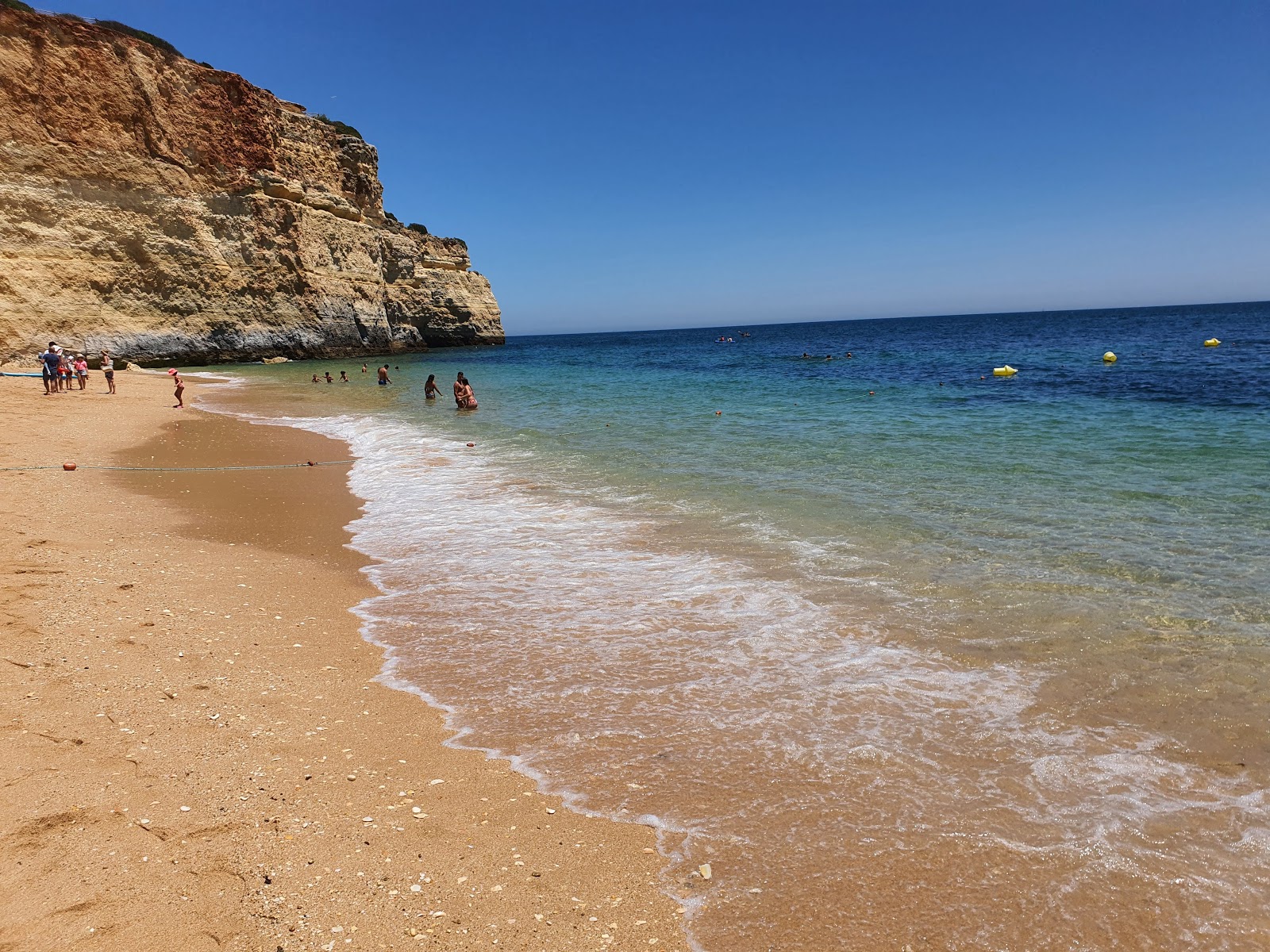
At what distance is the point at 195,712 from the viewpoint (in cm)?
370

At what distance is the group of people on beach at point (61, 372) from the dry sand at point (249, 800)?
1875 cm

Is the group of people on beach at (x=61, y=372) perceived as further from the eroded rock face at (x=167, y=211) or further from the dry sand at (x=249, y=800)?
the dry sand at (x=249, y=800)

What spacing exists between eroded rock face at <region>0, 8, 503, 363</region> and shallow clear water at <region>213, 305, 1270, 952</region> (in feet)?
87.7

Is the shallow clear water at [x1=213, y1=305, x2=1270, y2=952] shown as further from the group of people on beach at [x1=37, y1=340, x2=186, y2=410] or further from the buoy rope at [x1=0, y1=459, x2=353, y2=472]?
the group of people on beach at [x1=37, y1=340, x2=186, y2=410]

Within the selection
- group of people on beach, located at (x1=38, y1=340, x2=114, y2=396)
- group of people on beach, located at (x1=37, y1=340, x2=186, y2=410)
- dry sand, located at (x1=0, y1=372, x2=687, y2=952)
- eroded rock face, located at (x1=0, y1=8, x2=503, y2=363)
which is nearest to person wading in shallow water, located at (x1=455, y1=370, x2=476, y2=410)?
group of people on beach, located at (x1=37, y1=340, x2=186, y2=410)

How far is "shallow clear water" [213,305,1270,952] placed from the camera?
107 inches

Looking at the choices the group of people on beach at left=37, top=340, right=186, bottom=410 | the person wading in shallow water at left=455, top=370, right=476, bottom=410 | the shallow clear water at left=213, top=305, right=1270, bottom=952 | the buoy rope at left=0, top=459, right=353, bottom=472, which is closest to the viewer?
the shallow clear water at left=213, top=305, right=1270, bottom=952

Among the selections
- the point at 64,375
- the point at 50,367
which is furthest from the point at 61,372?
the point at 50,367

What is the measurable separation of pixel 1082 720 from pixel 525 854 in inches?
123

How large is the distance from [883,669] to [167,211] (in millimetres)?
38923

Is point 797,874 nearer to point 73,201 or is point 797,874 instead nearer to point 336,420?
point 336,420

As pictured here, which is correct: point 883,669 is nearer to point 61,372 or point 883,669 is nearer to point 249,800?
point 249,800

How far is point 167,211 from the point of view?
32594 millimetres

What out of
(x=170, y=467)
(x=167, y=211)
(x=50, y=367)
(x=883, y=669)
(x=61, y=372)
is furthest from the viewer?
(x=167, y=211)
